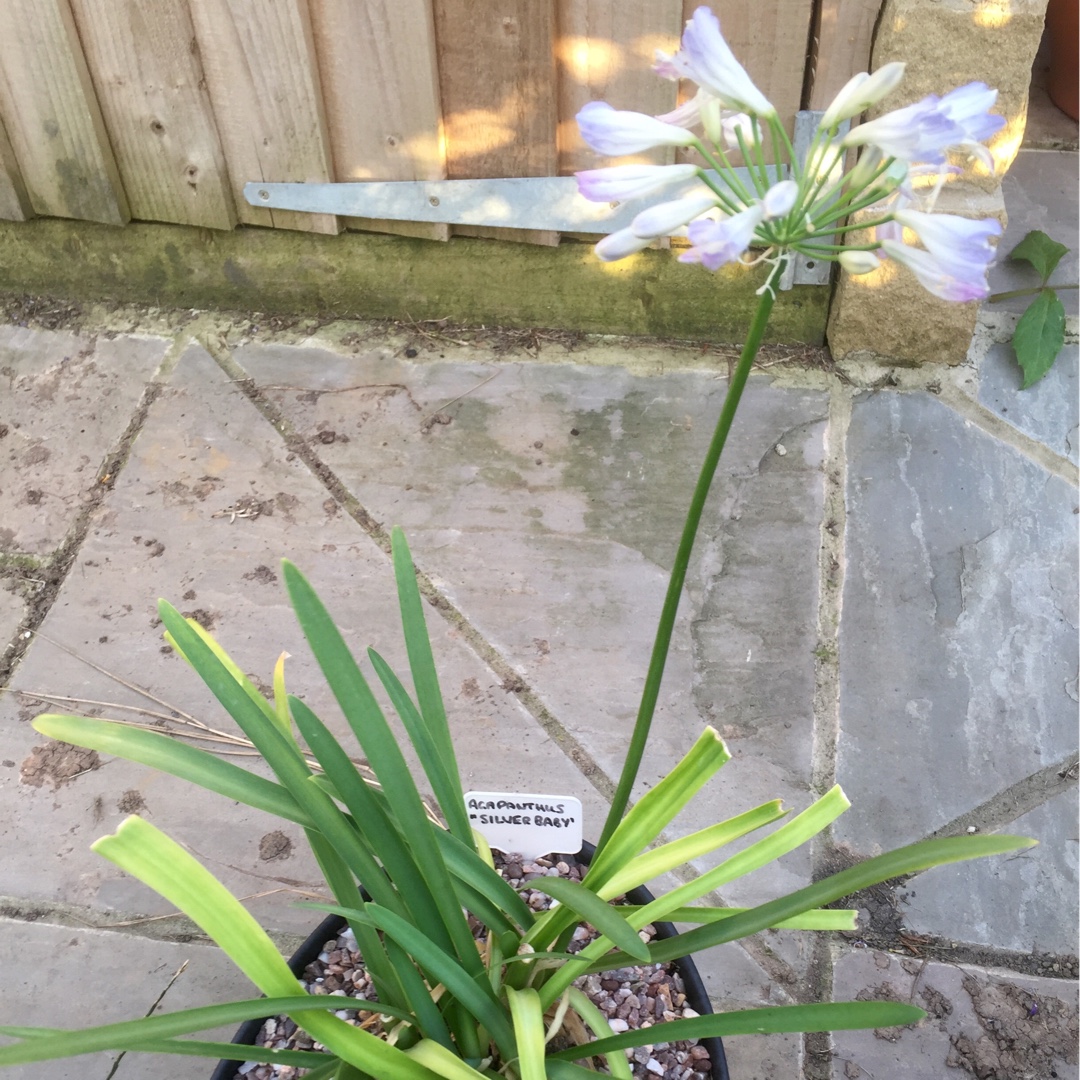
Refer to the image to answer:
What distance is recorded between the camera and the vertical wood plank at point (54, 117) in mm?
2193

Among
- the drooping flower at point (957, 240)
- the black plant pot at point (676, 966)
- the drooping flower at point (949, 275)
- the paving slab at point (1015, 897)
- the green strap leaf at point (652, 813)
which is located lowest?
the paving slab at point (1015, 897)

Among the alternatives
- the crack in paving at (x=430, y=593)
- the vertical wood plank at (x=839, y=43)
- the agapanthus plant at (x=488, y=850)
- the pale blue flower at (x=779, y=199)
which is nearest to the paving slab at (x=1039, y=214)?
the vertical wood plank at (x=839, y=43)

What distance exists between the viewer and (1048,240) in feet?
7.93

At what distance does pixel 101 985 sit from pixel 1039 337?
2.12 metres

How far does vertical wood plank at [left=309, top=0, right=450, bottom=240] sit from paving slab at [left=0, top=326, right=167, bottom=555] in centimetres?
65

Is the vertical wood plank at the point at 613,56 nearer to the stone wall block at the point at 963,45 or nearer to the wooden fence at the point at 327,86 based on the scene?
the wooden fence at the point at 327,86

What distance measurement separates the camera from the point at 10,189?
2.43m

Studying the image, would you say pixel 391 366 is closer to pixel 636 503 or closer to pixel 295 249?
pixel 295 249

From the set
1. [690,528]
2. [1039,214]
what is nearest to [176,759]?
[690,528]

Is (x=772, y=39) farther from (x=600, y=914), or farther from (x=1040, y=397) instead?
(x=600, y=914)

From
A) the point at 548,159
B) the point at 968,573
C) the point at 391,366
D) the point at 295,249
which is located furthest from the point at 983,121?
the point at 295,249

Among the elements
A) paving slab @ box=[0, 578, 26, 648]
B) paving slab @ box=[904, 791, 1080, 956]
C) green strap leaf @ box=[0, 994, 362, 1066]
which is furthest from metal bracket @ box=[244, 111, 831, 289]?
green strap leaf @ box=[0, 994, 362, 1066]

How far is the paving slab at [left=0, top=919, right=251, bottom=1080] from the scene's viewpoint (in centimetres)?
143

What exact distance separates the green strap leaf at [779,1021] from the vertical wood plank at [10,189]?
88.5 inches
